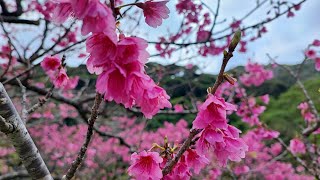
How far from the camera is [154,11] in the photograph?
1190mm

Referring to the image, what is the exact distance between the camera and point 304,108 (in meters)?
5.33

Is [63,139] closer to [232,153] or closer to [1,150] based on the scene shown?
[1,150]

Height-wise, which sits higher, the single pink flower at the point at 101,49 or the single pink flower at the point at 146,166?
the single pink flower at the point at 101,49

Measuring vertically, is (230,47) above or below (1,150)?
above

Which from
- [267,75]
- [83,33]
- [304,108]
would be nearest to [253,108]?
[304,108]

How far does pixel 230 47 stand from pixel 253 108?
496 centimetres

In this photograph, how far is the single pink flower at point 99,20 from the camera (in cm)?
95

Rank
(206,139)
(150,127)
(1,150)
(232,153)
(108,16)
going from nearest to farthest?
(108,16)
(206,139)
(232,153)
(1,150)
(150,127)

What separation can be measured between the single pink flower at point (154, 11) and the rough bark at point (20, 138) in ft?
1.69

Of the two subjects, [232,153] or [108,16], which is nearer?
[108,16]

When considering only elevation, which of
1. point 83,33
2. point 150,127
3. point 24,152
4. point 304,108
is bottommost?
point 150,127

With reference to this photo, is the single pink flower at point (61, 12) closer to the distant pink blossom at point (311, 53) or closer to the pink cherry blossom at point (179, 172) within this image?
the pink cherry blossom at point (179, 172)

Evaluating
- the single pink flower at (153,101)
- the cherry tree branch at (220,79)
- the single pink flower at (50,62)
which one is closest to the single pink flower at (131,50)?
the single pink flower at (153,101)

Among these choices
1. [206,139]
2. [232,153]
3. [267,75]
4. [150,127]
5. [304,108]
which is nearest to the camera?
[206,139]
